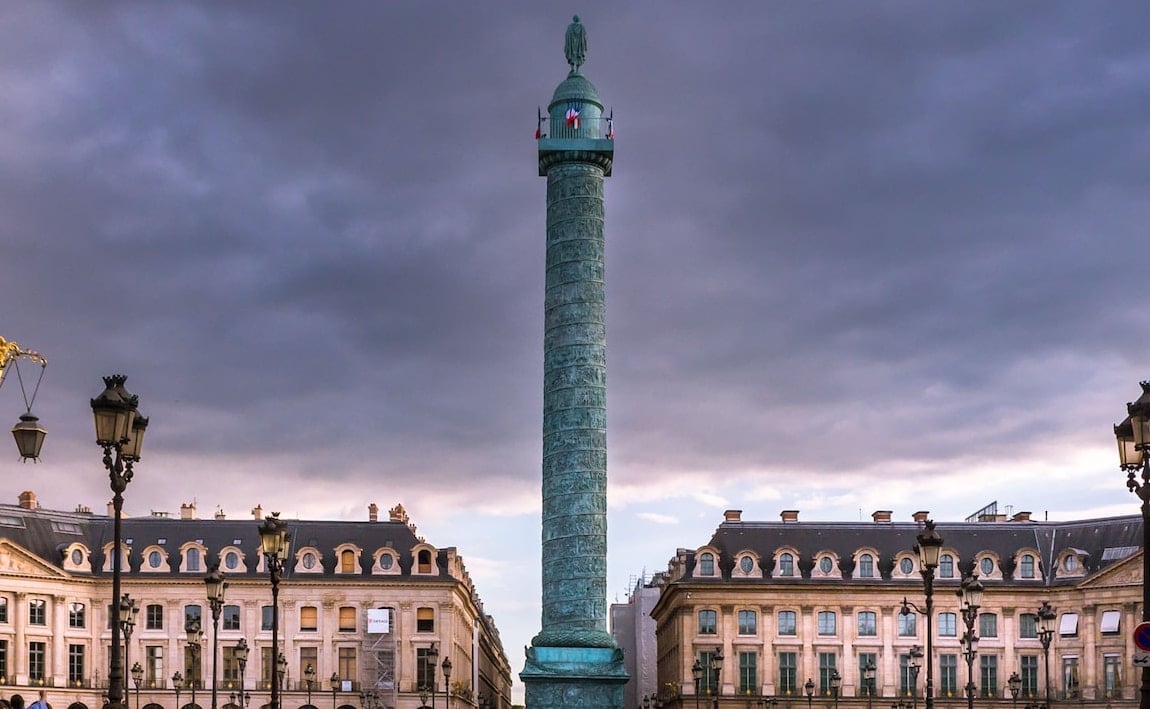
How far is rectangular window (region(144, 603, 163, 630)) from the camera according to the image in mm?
Answer: 72312

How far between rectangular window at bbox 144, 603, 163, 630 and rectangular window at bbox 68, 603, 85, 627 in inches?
104

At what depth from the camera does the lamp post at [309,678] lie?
68438 millimetres

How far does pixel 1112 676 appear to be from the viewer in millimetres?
68875

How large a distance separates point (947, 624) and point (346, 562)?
1008 inches

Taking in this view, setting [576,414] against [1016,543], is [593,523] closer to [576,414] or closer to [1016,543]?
[576,414]

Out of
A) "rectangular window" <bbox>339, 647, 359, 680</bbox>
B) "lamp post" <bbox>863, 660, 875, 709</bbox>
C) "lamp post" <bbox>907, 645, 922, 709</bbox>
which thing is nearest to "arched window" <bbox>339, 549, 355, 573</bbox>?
"rectangular window" <bbox>339, 647, 359, 680</bbox>

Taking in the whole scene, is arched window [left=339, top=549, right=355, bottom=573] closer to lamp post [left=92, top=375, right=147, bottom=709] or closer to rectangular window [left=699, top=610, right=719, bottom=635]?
rectangular window [left=699, top=610, right=719, bottom=635]

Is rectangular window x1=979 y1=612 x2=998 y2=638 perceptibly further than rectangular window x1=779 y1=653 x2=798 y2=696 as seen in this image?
Yes

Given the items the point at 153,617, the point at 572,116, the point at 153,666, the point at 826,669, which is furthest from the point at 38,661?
the point at 572,116

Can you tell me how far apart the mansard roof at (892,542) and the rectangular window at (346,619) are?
1412 cm

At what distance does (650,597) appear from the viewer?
107m

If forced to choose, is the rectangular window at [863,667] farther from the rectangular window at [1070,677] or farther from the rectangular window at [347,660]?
the rectangular window at [347,660]

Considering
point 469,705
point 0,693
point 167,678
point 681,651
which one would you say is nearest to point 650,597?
point 469,705

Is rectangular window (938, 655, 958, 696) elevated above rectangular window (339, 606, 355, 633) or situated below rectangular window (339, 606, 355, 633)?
below
